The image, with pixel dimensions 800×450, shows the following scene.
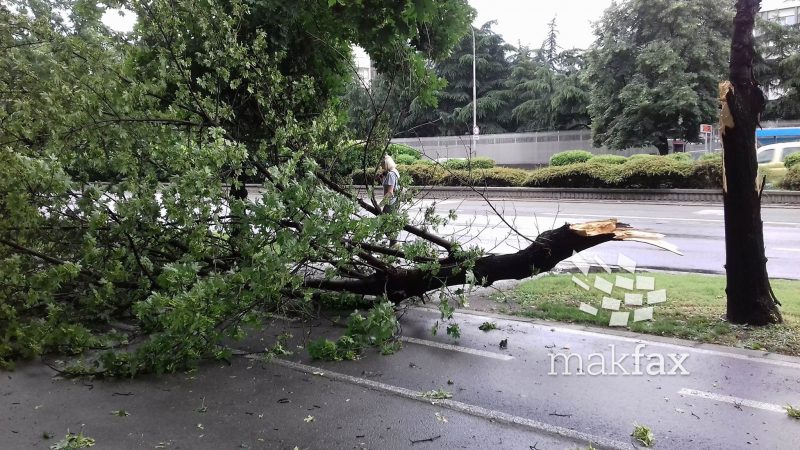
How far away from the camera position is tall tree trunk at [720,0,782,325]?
5477 mm

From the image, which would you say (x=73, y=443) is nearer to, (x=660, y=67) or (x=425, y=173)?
(x=425, y=173)

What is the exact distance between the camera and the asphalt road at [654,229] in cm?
883

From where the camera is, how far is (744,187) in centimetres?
551

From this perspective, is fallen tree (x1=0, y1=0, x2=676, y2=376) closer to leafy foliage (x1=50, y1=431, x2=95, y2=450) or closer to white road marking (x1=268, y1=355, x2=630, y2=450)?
white road marking (x1=268, y1=355, x2=630, y2=450)

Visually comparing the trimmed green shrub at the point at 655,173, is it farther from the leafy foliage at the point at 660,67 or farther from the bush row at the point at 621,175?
the leafy foliage at the point at 660,67

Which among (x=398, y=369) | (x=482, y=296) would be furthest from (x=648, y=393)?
(x=482, y=296)

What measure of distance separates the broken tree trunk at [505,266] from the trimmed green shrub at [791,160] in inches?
594

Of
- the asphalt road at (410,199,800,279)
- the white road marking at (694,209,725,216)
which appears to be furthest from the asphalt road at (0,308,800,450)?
the white road marking at (694,209,725,216)

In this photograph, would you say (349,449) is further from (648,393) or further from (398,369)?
(648,393)

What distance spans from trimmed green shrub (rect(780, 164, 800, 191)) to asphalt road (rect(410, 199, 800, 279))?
1.62 m

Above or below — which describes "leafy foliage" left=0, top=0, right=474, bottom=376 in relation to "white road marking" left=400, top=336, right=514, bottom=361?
above

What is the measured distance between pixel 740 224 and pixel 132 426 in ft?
17.5

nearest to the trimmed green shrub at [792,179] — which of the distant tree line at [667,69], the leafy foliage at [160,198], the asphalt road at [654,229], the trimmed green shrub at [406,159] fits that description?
the asphalt road at [654,229]

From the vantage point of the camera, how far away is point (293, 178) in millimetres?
5219
